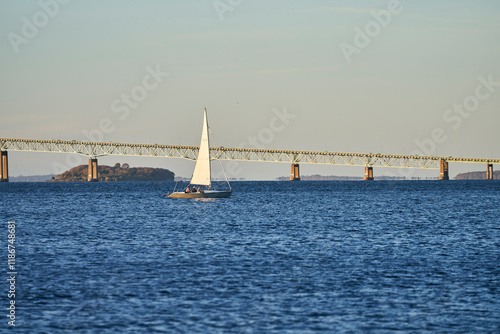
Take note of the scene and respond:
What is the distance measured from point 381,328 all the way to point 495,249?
20.3m

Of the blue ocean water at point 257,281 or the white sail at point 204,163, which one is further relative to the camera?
the white sail at point 204,163

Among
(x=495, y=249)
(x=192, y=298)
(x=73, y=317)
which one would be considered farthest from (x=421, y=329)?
(x=495, y=249)

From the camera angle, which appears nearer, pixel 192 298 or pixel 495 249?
pixel 192 298

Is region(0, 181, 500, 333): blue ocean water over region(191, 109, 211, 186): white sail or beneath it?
beneath

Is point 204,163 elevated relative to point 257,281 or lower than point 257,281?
elevated

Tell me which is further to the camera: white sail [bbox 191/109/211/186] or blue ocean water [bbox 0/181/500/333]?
white sail [bbox 191/109/211/186]

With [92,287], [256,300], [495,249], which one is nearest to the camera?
[256,300]

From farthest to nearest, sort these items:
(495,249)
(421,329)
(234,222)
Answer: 1. (234,222)
2. (495,249)
3. (421,329)

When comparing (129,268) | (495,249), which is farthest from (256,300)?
(495,249)

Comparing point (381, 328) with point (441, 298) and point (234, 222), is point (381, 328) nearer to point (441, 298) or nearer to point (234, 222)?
point (441, 298)

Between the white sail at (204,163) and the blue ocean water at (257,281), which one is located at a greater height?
the white sail at (204,163)

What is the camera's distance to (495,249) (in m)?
38.7

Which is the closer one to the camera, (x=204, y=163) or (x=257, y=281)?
(x=257, y=281)

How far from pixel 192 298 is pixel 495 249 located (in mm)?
20682
